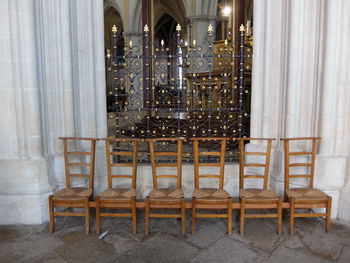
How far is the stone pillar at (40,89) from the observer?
119 inches

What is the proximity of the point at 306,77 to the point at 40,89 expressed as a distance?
294 cm

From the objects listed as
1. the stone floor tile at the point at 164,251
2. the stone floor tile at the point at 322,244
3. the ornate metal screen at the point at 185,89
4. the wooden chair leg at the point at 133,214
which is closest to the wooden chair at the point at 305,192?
the stone floor tile at the point at 322,244

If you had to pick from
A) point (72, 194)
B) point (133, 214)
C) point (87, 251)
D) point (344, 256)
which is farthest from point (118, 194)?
point (344, 256)

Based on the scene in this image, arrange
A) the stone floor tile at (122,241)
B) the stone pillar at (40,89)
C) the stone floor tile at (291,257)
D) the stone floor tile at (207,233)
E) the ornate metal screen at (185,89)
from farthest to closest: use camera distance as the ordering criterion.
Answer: the ornate metal screen at (185,89) < the stone pillar at (40,89) < the stone floor tile at (207,233) < the stone floor tile at (122,241) < the stone floor tile at (291,257)

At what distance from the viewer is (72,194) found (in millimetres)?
3010

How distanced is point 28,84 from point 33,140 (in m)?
0.59

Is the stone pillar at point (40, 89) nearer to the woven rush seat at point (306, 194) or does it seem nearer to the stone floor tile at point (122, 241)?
the stone floor tile at point (122, 241)

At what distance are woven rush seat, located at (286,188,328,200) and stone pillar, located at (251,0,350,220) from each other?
1.15 ft

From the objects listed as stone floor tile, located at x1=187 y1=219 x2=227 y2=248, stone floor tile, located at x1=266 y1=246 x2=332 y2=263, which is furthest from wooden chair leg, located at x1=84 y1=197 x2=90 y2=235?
stone floor tile, located at x1=266 y1=246 x2=332 y2=263

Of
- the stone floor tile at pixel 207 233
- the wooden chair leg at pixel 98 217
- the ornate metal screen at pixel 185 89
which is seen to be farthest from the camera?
the ornate metal screen at pixel 185 89

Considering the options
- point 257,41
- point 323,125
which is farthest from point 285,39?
point 323,125

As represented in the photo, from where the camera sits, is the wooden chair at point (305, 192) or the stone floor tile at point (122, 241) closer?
the stone floor tile at point (122, 241)

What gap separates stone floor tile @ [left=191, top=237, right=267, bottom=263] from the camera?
2.47 meters

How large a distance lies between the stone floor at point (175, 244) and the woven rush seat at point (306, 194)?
1.19ft
